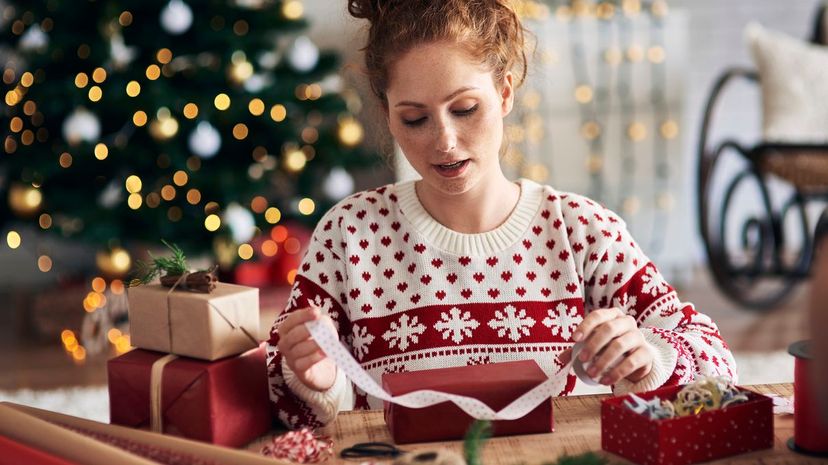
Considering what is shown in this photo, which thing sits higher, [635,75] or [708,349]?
[635,75]

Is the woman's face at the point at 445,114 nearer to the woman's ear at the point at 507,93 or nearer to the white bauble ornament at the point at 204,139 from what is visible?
the woman's ear at the point at 507,93

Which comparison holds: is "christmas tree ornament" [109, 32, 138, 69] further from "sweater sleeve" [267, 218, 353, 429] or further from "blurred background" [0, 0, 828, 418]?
"sweater sleeve" [267, 218, 353, 429]

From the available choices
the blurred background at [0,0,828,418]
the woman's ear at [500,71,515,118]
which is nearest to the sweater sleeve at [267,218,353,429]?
the woman's ear at [500,71,515,118]

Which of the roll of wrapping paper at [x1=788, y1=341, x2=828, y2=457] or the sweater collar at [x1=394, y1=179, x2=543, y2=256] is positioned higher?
the sweater collar at [x1=394, y1=179, x2=543, y2=256]

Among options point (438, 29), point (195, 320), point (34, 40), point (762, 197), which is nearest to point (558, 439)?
point (195, 320)

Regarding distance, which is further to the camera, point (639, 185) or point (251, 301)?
point (639, 185)

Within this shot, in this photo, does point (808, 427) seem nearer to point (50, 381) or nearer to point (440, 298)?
point (440, 298)

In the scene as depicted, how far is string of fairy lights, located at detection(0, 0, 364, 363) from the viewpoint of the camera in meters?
3.38

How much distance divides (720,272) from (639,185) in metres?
0.63

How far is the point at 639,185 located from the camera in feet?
13.6

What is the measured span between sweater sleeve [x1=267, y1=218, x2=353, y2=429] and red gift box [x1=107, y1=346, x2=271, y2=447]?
0.22 ft

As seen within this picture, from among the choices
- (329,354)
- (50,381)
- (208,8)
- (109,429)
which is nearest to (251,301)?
(329,354)

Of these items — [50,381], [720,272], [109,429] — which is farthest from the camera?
[720,272]

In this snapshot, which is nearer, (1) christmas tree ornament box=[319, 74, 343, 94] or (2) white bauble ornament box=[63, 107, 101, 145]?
(2) white bauble ornament box=[63, 107, 101, 145]
